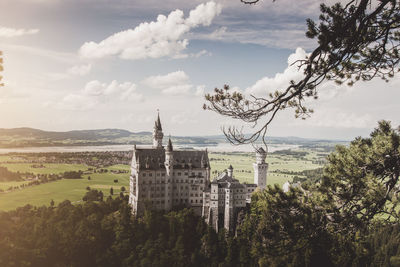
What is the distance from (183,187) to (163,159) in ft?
29.8

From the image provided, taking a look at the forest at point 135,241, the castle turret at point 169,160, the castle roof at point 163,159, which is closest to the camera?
the forest at point 135,241

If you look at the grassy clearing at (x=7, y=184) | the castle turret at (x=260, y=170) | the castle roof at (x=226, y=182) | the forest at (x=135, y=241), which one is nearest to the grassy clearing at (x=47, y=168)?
the grassy clearing at (x=7, y=184)

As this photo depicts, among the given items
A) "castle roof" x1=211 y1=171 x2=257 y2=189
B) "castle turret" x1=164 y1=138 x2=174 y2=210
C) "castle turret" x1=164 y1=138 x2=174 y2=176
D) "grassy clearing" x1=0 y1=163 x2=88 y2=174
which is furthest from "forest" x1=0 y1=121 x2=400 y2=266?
"grassy clearing" x1=0 y1=163 x2=88 y2=174

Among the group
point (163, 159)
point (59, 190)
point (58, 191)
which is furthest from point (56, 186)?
point (163, 159)

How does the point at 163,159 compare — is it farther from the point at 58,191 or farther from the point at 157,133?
the point at 58,191

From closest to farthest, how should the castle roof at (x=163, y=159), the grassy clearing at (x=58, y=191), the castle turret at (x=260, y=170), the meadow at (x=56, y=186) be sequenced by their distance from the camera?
the castle roof at (x=163, y=159)
the castle turret at (x=260, y=170)
the grassy clearing at (x=58, y=191)
the meadow at (x=56, y=186)

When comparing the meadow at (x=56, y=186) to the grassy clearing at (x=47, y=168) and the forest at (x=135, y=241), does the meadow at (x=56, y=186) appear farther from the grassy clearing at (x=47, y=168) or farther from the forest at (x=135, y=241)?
the forest at (x=135, y=241)

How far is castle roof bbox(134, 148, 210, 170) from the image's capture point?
250 feet

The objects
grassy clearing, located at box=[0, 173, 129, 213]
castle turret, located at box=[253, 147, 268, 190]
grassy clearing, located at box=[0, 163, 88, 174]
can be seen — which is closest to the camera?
castle turret, located at box=[253, 147, 268, 190]

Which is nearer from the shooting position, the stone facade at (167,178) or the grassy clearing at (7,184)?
the stone facade at (167,178)

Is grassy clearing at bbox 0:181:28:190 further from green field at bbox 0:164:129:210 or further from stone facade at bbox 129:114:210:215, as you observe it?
stone facade at bbox 129:114:210:215

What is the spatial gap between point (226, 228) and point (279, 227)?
62.5 m

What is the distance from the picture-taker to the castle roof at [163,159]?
7612 cm

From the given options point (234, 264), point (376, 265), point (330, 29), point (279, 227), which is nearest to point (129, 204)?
point (234, 264)
